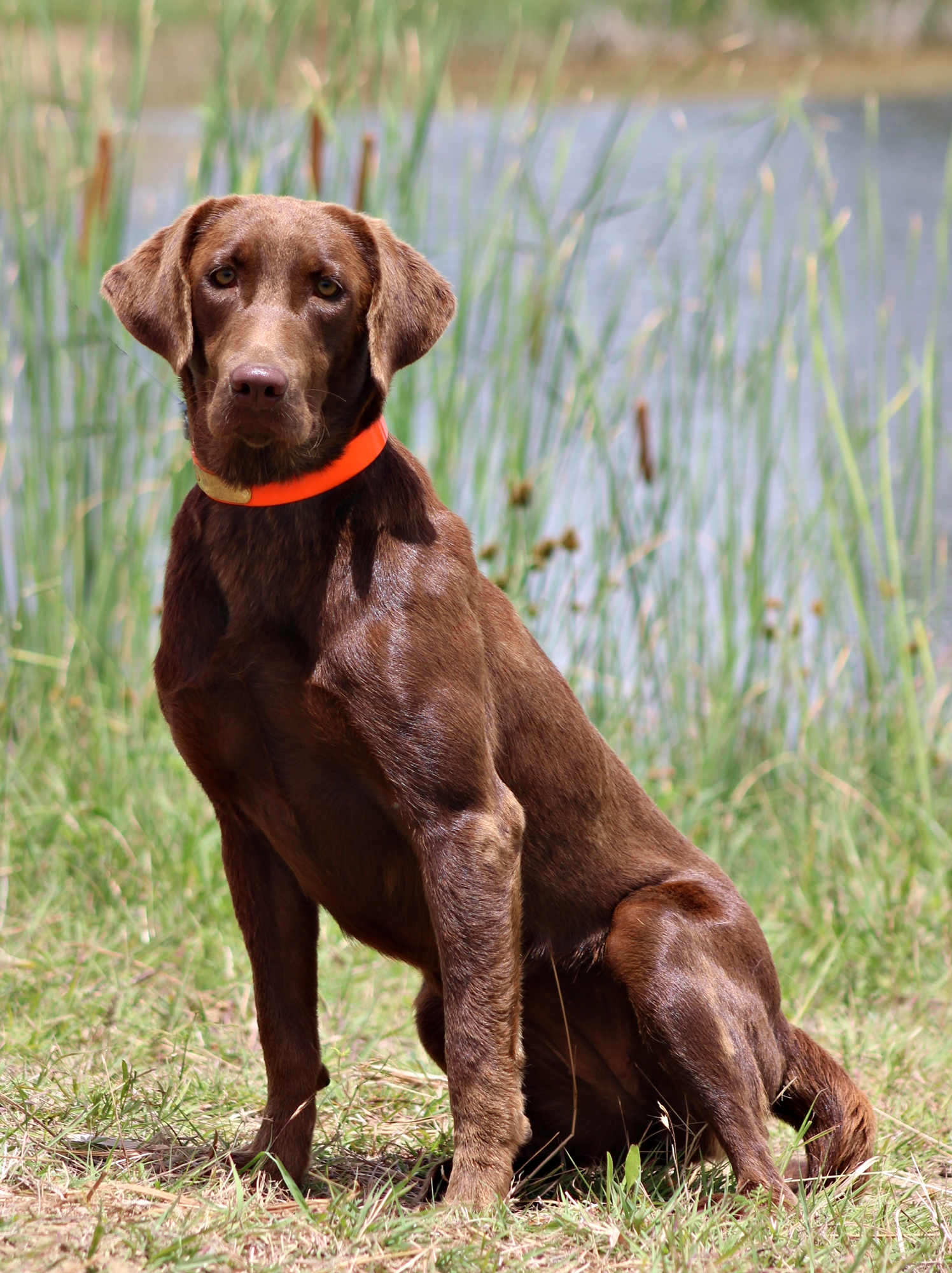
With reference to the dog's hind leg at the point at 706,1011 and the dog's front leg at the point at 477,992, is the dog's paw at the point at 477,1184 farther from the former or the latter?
the dog's hind leg at the point at 706,1011

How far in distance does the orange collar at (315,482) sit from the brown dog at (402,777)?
1cm

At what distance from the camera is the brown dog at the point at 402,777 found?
220cm

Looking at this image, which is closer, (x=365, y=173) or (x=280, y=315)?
(x=280, y=315)

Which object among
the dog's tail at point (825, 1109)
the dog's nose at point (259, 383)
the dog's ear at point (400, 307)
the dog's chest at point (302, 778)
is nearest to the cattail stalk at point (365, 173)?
→ the dog's ear at point (400, 307)

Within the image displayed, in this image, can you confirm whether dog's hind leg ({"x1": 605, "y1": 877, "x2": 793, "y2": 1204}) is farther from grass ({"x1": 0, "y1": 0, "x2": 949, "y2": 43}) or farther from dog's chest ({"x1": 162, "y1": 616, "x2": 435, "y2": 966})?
grass ({"x1": 0, "y1": 0, "x2": 949, "y2": 43})

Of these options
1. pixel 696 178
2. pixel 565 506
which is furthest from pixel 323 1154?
pixel 696 178

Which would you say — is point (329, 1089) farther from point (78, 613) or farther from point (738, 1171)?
point (78, 613)

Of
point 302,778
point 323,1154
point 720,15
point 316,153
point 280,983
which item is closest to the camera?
point 302,778

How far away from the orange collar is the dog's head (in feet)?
0.06

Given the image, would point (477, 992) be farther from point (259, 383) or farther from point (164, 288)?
point (164, 288)

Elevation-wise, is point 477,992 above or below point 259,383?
below

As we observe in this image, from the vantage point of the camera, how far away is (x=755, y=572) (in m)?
4.43

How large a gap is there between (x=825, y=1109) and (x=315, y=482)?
1.50 metres

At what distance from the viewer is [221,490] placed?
2359mm
